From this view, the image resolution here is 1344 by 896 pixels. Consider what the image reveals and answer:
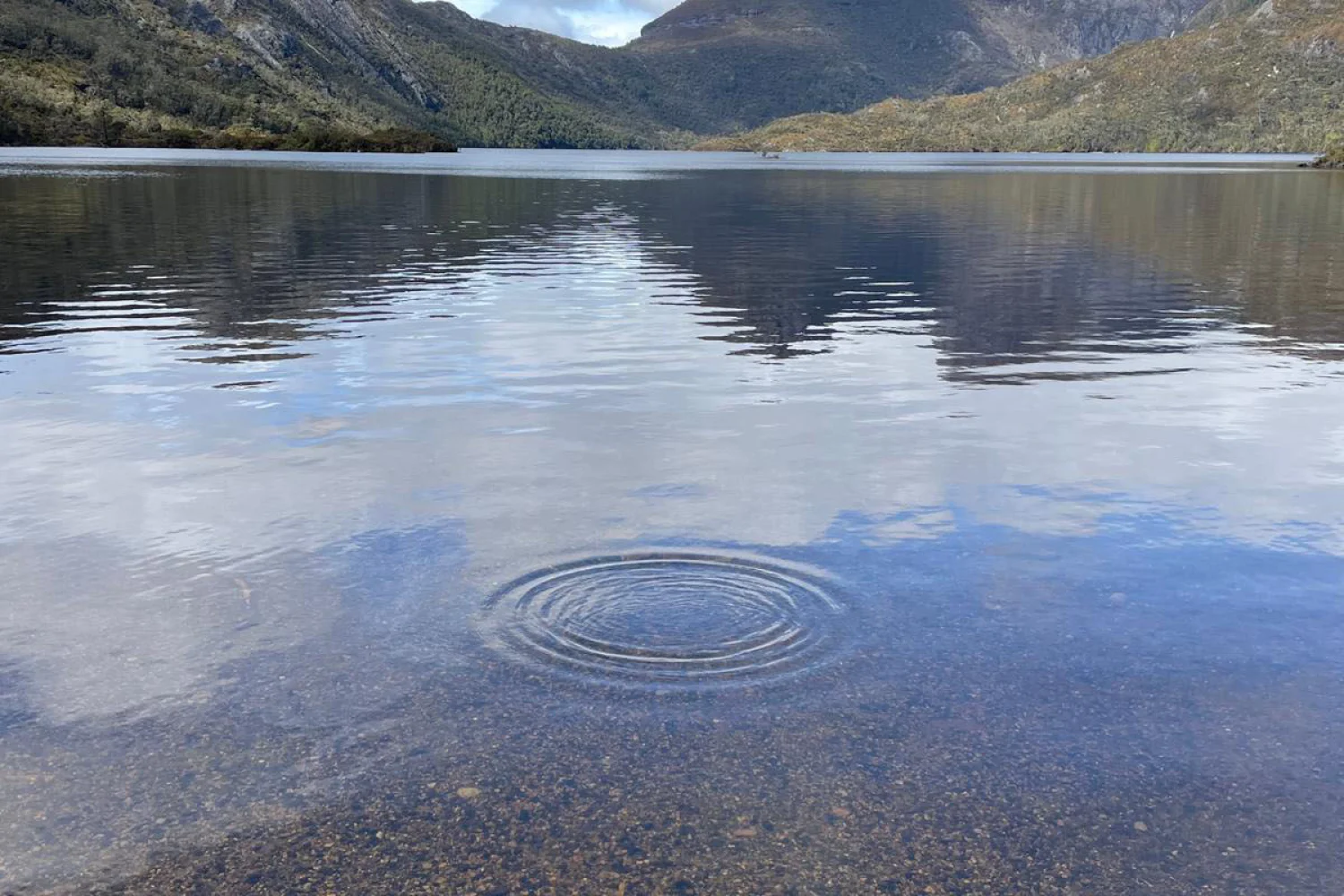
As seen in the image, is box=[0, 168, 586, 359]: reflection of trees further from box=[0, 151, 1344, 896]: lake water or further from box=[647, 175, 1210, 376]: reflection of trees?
box=[647, 175, 1210, 376]: reflection of trees

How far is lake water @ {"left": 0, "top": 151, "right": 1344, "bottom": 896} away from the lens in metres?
8.89

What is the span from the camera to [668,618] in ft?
42.0

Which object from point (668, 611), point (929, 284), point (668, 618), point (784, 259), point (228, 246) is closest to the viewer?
point (668, 618)

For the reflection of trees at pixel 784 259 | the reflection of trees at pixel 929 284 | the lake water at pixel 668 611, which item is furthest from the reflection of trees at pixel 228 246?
the reflection of trees at pixel 929 284

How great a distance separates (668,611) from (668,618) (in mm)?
216

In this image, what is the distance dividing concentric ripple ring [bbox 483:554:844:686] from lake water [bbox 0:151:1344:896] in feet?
0.18

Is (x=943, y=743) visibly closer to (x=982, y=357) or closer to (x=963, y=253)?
(x=982, y=357)

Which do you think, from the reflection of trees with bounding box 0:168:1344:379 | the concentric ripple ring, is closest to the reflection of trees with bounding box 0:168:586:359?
the reflection of trees with bounding box 0:168:1344:379

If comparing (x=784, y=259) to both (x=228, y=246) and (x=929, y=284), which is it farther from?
(x=228, y=246)

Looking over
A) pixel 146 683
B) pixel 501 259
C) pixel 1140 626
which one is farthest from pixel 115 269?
pixel 1140 626

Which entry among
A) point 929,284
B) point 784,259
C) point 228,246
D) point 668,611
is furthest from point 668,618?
point 228,246

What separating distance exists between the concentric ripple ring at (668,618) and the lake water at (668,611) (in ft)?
0.18

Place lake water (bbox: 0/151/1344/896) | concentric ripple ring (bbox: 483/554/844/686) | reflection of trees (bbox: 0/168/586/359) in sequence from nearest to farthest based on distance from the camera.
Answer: lake water (bbox: 0/151/1344/896) → concentric ripple ring (bbox: 483/554/844/686) → reflection of trees (bbox: 0/168/586/359)

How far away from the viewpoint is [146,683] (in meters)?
11.4
